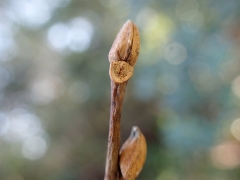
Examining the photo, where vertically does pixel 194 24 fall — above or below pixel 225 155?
above

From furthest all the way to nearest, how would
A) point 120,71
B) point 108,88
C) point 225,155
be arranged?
point 108,88
point 225,155
point 120,71

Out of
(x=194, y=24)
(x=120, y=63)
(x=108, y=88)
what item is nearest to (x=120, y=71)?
(x=120, y=63)

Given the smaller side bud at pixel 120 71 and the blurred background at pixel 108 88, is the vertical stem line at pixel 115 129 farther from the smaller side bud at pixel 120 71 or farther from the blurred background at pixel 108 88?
the blurred background at pixel 108 88

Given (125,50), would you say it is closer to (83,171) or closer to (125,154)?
(125,154)

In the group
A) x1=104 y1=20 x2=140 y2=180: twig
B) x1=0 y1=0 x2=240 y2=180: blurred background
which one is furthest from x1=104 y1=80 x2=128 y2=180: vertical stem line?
x1=0 y1=0 x2=240 y2=180: blurred background

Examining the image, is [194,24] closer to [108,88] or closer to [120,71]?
[108,88]

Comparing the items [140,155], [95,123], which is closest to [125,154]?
[140,155]
